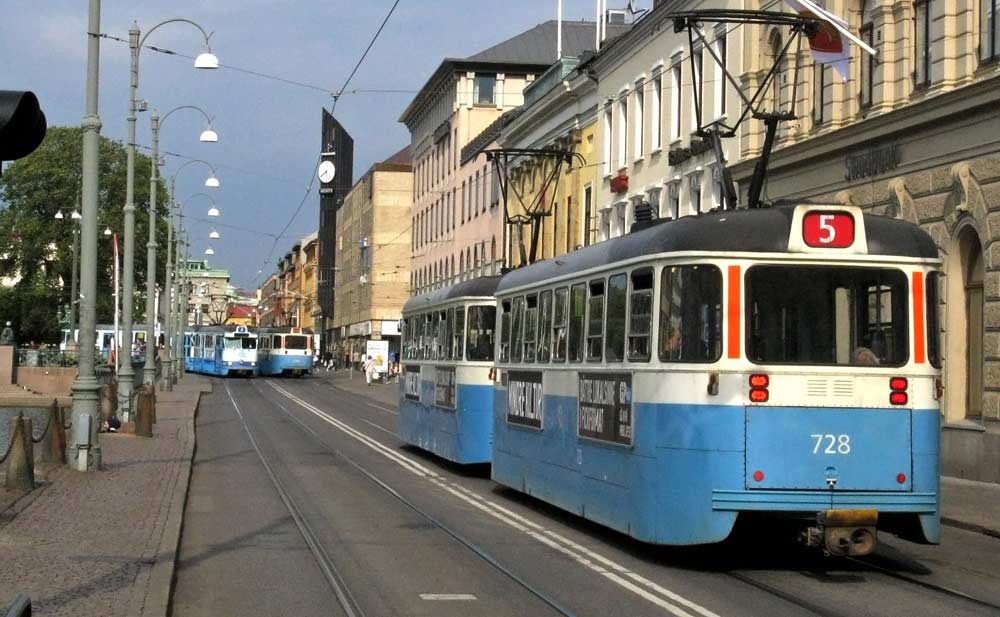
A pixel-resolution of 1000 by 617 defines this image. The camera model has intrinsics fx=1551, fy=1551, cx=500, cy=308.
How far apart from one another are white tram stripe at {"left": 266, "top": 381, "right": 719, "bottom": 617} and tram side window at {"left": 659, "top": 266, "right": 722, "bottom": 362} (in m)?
1.77

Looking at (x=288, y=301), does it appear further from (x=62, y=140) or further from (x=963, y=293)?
(x=963, y=293)

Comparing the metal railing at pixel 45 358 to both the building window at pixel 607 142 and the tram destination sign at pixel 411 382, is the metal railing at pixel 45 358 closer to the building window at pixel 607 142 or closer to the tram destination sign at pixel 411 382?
the building window at pixel 607 142

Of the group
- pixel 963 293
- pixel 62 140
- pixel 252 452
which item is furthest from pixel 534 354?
pixel 62 140

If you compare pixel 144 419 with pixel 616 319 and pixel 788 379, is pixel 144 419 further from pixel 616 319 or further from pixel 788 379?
pixel 788 379

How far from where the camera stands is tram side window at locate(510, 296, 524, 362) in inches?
699

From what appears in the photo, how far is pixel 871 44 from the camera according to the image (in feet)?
87.5

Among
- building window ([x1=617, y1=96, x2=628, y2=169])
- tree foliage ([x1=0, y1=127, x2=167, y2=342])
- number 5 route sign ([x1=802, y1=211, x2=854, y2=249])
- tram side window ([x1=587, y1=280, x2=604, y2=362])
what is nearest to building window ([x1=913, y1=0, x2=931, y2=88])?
tram side window ([x1=587, y1=280, x2=604, y2=362])

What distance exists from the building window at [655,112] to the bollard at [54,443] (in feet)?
73.2

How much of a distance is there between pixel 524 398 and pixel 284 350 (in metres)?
70.8

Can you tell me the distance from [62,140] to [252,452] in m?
71.8

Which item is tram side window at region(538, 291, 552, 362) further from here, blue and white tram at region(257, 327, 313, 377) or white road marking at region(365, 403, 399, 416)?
blue and white tram at region(257, 327, 313, 377)

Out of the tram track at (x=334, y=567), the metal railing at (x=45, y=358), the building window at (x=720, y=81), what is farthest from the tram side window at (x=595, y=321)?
the metal railing at (x=45, y=358)

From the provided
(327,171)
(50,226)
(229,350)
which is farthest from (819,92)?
(327,171)

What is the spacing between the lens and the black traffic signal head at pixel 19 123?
16.4 ft
